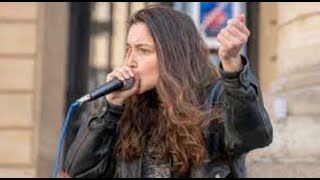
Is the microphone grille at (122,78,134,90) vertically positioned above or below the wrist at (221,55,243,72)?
below

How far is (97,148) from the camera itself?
255 cm

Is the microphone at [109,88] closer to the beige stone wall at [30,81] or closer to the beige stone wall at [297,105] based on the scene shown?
the beige stone wall at [297,105]

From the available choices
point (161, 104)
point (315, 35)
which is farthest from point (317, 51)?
point (161, 104)

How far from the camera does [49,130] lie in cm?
768

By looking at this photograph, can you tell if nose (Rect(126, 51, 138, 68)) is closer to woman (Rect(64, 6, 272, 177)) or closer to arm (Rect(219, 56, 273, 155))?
woman (Rect(64, 6, 272, 177))

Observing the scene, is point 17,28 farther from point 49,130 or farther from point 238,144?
point 238,144

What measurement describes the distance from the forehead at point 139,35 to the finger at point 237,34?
1.41ft

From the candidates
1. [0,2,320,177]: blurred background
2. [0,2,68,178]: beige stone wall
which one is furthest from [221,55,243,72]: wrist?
[0,2,68,178]: beige stone wall

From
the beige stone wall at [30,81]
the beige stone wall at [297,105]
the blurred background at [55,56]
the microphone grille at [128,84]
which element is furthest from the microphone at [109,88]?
the beige stone wall at [30,81]

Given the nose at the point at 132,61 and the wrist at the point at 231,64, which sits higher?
the nose at the point at 132,61

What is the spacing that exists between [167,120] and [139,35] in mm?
284

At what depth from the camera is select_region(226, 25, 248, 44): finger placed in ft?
6.98

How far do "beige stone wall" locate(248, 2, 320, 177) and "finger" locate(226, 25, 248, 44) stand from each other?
8.72 ft

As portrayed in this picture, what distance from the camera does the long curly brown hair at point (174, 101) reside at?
2.45m
